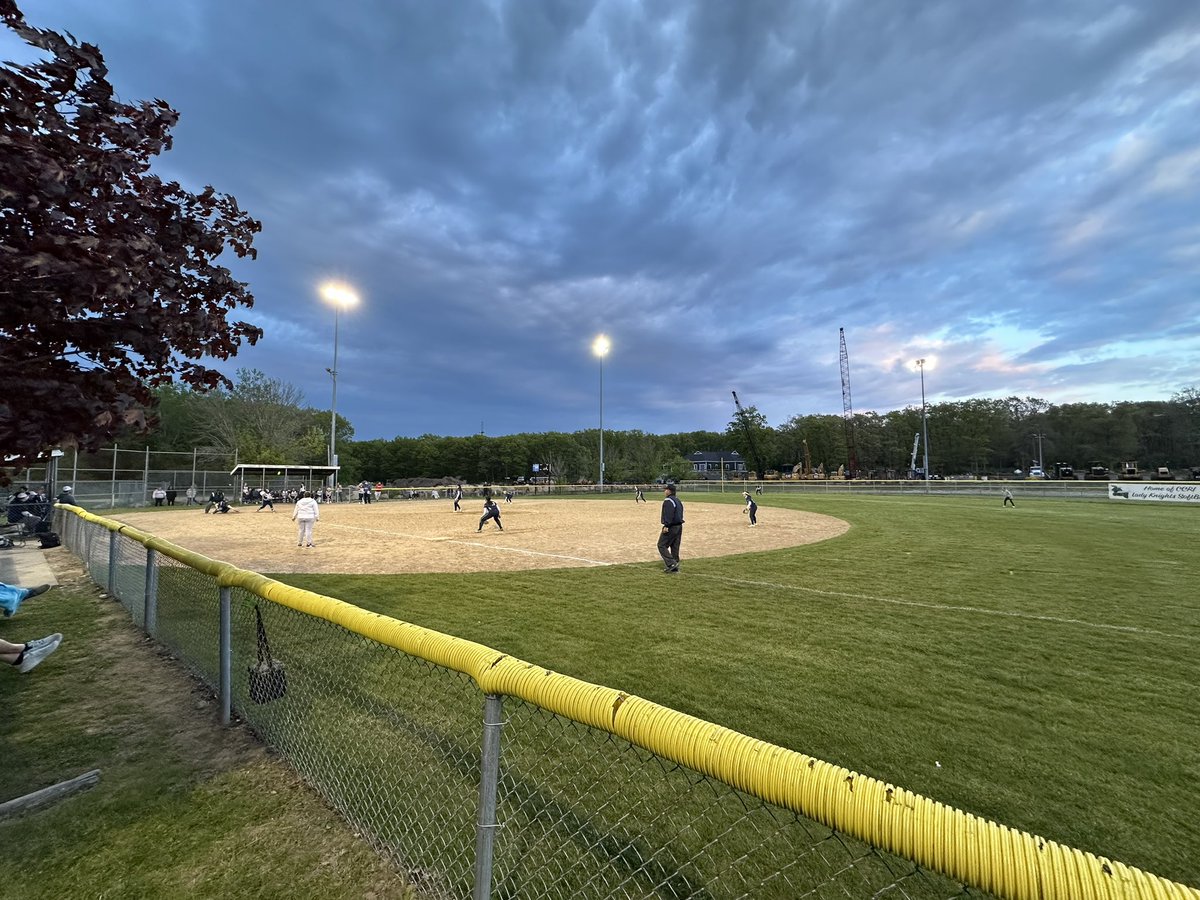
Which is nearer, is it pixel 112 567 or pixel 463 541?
pixel 112 567

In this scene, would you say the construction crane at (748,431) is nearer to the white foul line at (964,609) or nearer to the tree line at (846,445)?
the tree line at (846,445)

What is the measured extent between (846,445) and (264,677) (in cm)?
12221

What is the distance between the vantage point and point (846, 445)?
113875mm

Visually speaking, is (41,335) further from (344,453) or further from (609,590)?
(344,453)

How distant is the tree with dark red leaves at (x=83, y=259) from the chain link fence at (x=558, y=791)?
1479mm

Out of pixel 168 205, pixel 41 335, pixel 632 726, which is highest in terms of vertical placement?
pixel 168 205

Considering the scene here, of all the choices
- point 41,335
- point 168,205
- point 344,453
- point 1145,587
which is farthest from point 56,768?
point 344,453

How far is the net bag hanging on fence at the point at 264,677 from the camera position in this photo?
4.15 m

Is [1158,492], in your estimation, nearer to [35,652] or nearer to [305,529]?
[305,529]

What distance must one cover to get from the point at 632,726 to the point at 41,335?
13.6 feet

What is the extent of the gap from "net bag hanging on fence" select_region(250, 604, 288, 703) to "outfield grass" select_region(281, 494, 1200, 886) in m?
2.28

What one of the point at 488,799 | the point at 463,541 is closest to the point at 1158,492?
the point at 463,541

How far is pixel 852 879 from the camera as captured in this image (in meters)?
2.77

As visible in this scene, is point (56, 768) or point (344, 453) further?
point (344, 453)
